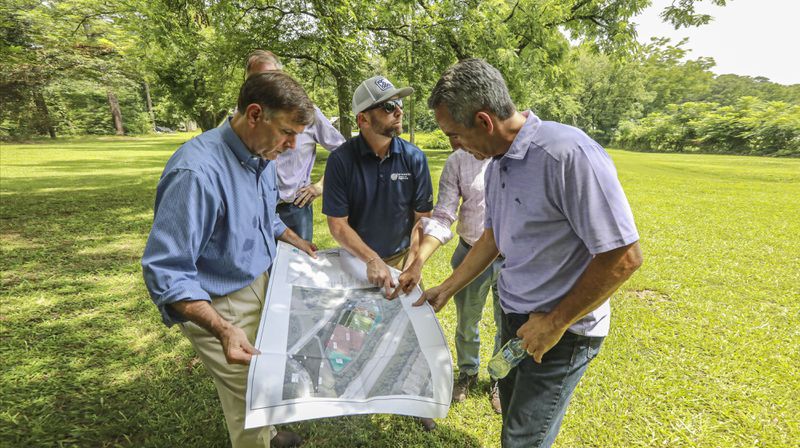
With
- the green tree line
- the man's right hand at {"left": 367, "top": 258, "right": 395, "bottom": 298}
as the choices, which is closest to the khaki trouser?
the man's right hand at {"left": 367, "top": 258, "right": 395, "bottom": 298}

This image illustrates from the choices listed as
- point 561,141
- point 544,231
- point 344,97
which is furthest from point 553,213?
point 344,97

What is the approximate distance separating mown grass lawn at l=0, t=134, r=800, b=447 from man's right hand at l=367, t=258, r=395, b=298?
135cm

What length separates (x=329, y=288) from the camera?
5.88 feet

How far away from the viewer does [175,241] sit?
131 centimetres

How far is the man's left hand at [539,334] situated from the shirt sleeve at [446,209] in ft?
3.39

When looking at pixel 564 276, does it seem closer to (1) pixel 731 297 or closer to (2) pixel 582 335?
(2) pixel 582 335

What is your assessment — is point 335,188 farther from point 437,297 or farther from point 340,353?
point 340,353

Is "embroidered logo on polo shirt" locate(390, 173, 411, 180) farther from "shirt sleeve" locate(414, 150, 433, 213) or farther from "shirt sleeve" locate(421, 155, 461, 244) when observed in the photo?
"shirt sleeve" locate(421, 155, 461, 244)

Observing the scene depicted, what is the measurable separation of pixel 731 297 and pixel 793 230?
503 cm

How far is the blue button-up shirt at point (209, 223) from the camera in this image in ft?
4.24

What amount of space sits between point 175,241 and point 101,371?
9.28ft

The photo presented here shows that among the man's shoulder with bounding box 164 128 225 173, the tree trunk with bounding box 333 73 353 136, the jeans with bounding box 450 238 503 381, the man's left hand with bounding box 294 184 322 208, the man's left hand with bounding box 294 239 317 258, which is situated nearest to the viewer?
the man's shoulder with bounding box 164 128 225 173

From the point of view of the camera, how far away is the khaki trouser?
5.29ft

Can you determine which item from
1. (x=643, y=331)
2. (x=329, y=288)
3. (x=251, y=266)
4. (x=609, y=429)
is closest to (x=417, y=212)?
(x=329, y=288)
